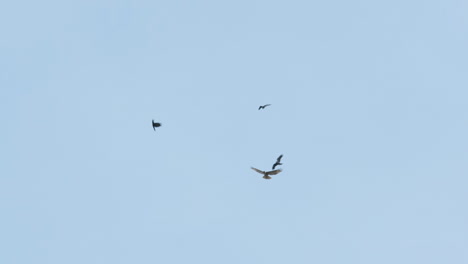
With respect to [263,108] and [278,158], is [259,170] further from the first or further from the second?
[263,108]

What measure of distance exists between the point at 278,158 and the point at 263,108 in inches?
451

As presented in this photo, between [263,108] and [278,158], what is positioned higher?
[263,108]

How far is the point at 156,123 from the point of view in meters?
118

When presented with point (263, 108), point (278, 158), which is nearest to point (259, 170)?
point (278, 158)

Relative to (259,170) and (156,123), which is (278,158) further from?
(156,123)

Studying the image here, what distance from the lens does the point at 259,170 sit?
A: 11219 cm

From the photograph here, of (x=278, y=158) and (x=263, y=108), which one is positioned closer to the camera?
(x=278, y=158)

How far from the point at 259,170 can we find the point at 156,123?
17725 millimetres

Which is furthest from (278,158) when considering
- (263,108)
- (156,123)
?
(156,123)

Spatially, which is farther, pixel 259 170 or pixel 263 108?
pixel 263 108

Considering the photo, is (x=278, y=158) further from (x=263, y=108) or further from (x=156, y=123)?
(x=156, y=123)

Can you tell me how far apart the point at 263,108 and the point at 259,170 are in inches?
501

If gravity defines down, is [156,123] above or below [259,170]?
above

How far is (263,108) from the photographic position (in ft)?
397
